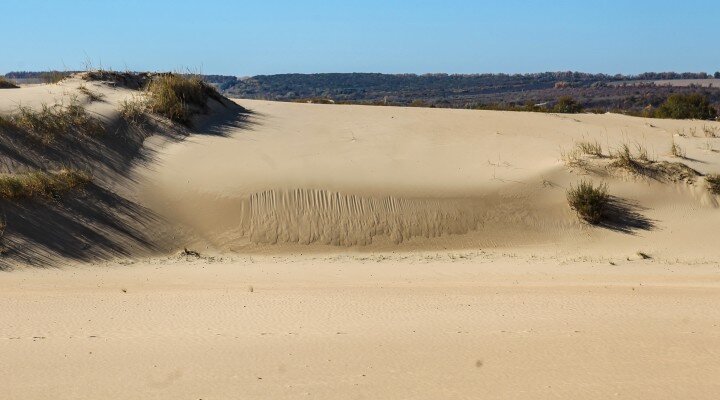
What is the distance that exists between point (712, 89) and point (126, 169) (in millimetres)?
45553

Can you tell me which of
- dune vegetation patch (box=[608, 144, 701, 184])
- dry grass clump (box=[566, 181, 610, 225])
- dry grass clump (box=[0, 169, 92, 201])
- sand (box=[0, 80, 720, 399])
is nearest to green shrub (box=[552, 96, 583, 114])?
sand (box=[0, 80, 720, 399])

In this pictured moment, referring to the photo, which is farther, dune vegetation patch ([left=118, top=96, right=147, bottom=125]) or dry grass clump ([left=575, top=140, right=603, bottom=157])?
dune vegetation patch ([left=118, top=96, right=147, bottom=125])

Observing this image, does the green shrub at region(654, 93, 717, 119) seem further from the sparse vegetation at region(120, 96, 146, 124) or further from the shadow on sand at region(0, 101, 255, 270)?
the shadow on sand at region(0, 101, 255, 270)

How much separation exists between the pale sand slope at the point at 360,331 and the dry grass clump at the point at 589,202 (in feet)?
4.98

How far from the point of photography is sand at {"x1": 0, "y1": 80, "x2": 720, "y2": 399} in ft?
23.3

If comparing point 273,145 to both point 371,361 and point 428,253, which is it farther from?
point 371,361

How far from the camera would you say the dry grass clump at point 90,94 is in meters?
15.8

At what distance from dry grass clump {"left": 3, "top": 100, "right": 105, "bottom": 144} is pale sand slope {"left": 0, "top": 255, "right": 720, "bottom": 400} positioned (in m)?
3.53

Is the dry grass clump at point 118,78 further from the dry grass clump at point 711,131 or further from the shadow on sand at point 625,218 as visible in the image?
the dry grass clump at point 711,131

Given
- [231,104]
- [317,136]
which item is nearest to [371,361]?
[317,136]

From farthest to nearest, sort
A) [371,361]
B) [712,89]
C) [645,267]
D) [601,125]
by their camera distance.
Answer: [712,89]
[601,125]
[645,267]
[371,361]

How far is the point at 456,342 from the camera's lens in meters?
7.93

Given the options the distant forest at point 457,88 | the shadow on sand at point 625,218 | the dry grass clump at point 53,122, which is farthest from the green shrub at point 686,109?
the dry grass clump at point 53,122

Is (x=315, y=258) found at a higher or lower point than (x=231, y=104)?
lower
